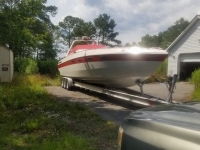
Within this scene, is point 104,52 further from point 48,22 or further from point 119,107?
point 48,22

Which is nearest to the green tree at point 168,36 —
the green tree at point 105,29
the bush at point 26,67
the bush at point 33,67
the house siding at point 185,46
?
the green tree at point 105,29

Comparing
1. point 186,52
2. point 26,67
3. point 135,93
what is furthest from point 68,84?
point 186,52

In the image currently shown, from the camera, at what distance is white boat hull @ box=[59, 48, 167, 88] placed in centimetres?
768

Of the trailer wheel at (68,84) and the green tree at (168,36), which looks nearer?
the trailer wheel at (68,84)

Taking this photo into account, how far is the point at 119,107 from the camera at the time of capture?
26.2 feet

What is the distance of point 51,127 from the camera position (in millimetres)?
5461

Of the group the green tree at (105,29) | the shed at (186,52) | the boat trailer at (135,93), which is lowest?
the boat trailer at (135,93)

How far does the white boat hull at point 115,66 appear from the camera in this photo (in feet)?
25.2

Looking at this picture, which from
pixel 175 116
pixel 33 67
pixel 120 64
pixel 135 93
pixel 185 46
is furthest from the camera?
pixel 33 67

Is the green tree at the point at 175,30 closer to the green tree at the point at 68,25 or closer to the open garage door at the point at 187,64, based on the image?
the green tree at the point at 68,25

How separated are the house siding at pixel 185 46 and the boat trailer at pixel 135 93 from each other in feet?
38.3

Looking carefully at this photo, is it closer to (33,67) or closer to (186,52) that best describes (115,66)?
(186,52)

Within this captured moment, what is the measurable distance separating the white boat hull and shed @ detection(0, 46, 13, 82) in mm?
5673

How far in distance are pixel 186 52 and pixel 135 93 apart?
13125 mm
